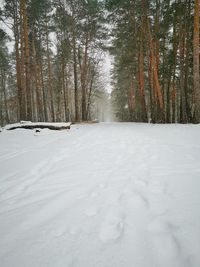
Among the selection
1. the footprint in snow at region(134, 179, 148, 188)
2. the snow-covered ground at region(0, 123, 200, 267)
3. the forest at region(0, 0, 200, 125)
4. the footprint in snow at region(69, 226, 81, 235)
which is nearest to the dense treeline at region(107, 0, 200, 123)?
the forest at region(0, 0, 200, 125)

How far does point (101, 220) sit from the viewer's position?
1745 millimetres

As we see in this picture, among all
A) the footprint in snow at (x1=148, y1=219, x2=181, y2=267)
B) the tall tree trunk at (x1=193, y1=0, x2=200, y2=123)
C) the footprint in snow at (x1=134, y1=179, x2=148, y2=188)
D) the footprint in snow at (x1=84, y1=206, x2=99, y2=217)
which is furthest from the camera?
the tall tree trunk at (x1=193, y1=0, x2=200, y2=123)

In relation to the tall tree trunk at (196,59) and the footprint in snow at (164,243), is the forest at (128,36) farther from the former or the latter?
the footprint in snow at (164,243)

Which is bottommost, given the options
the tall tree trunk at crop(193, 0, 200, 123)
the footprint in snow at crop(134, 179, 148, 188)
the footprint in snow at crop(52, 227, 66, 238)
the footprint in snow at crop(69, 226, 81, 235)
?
the footprint in snow at crop(52, 227, 66, 238)

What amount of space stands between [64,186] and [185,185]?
173cm

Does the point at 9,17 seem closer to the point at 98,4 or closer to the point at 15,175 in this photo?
the point at 98,4

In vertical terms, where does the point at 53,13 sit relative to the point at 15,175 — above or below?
above

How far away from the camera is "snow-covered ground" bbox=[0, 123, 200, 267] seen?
52.7 inches

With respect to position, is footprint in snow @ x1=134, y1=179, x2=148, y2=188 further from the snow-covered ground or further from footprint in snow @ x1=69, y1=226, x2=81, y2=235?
footprint in snow @ x1=69, y1=226, x2=81, y2=235

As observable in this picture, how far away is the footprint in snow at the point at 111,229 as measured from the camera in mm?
1502

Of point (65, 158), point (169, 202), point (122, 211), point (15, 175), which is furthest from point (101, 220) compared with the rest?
point (65, 158)

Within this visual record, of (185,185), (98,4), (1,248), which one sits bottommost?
(1,248)

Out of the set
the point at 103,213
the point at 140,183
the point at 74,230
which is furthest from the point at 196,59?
the point at 74,230

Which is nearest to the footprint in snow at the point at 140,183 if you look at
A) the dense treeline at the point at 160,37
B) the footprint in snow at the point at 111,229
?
the footprint in snow at the point at 111,229
